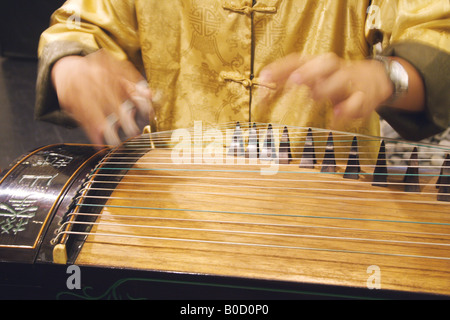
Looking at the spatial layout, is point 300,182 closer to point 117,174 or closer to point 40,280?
point 117,174

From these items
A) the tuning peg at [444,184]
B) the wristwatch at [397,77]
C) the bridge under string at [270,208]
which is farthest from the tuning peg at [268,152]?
the tuning peg at [444,184]

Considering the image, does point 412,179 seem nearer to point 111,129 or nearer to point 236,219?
point 236,219

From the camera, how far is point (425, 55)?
0.94 m

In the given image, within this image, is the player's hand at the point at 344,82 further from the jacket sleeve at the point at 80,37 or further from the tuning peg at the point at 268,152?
the jacket sleeve at the point at 80,37

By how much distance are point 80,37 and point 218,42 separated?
586mm

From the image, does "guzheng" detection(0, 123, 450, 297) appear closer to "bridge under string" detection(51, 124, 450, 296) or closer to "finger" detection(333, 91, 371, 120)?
"bridge under string" detection(51, 124, 450, 296)

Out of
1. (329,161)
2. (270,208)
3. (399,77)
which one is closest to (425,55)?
(399,77)

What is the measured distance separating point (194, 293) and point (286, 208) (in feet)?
1.06

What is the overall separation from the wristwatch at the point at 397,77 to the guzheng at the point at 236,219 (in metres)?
0.17

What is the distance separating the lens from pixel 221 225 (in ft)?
2.37

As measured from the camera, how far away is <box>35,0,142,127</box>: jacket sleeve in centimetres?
112
